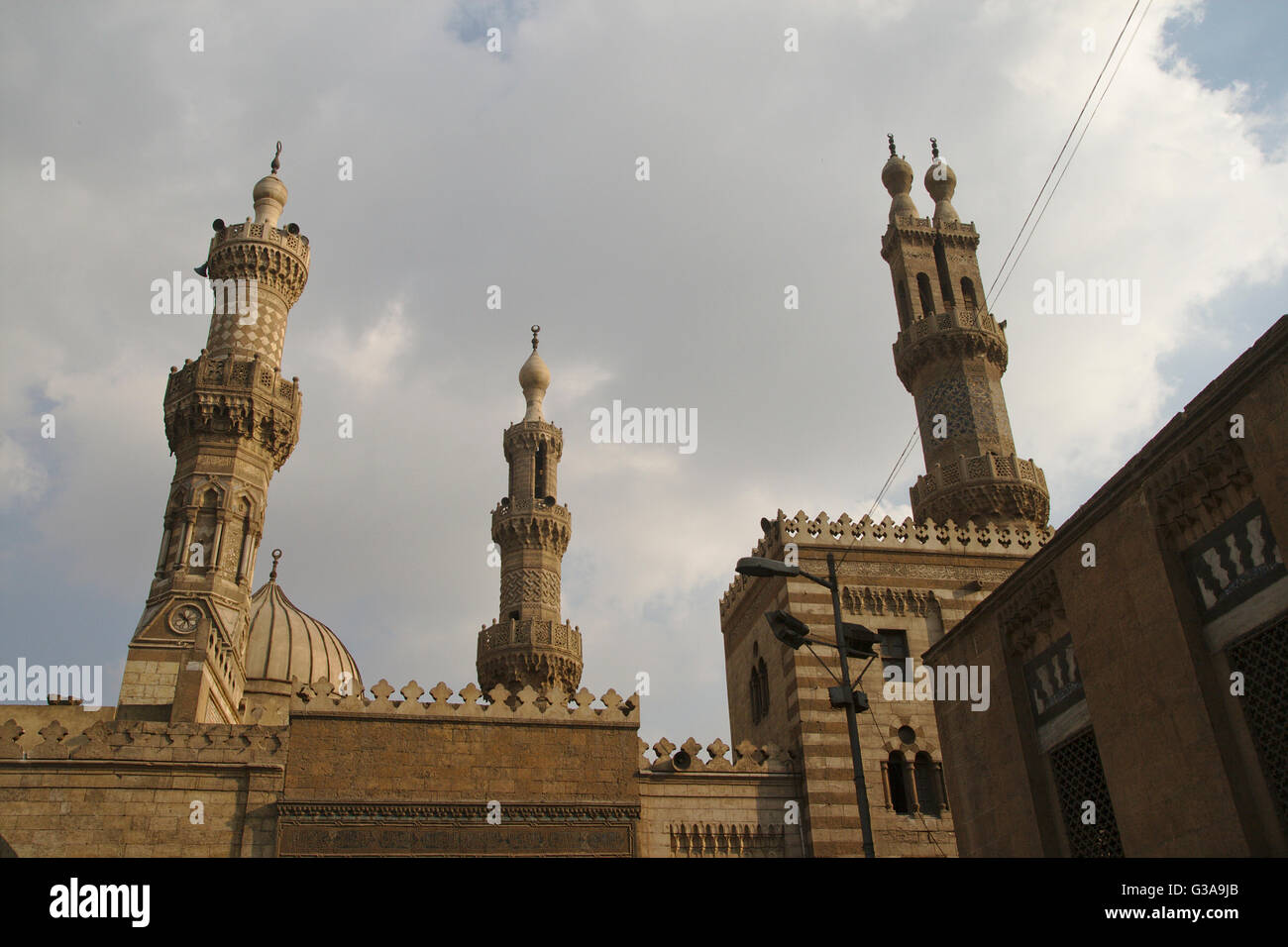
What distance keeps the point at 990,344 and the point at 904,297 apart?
2440 millimetres

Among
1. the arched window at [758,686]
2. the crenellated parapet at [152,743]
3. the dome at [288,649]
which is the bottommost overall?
the crenellated parapet at [152,743]

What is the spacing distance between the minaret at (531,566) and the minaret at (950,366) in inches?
391

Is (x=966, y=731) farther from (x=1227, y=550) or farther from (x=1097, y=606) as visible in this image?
(x=1227, y=550)

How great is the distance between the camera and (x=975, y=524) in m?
20.2

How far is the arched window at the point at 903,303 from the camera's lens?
24000mm

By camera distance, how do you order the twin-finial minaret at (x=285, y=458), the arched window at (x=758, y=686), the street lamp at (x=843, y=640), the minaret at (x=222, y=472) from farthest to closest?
the twin-finial minaret at (x=285, y=458) < the arched window at (x=758, y=686) < the minaret at (x=222, y=472) < the street lamp at (x=843, y=640)

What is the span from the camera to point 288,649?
31.9m

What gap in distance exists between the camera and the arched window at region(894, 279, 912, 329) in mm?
24000

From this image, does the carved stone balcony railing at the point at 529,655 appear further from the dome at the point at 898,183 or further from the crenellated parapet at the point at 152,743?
the dome at the point at 898,183

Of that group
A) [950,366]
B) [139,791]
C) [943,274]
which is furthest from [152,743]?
[943,274]

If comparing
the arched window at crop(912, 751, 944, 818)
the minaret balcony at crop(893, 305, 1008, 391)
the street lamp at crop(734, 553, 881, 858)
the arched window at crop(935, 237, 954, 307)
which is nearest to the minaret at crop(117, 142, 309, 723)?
the street lamp at crop(734, 553, 881, 858)

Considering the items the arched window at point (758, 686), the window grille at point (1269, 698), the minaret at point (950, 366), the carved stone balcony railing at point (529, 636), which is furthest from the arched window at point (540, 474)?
the window grille at point (1269, 698)
